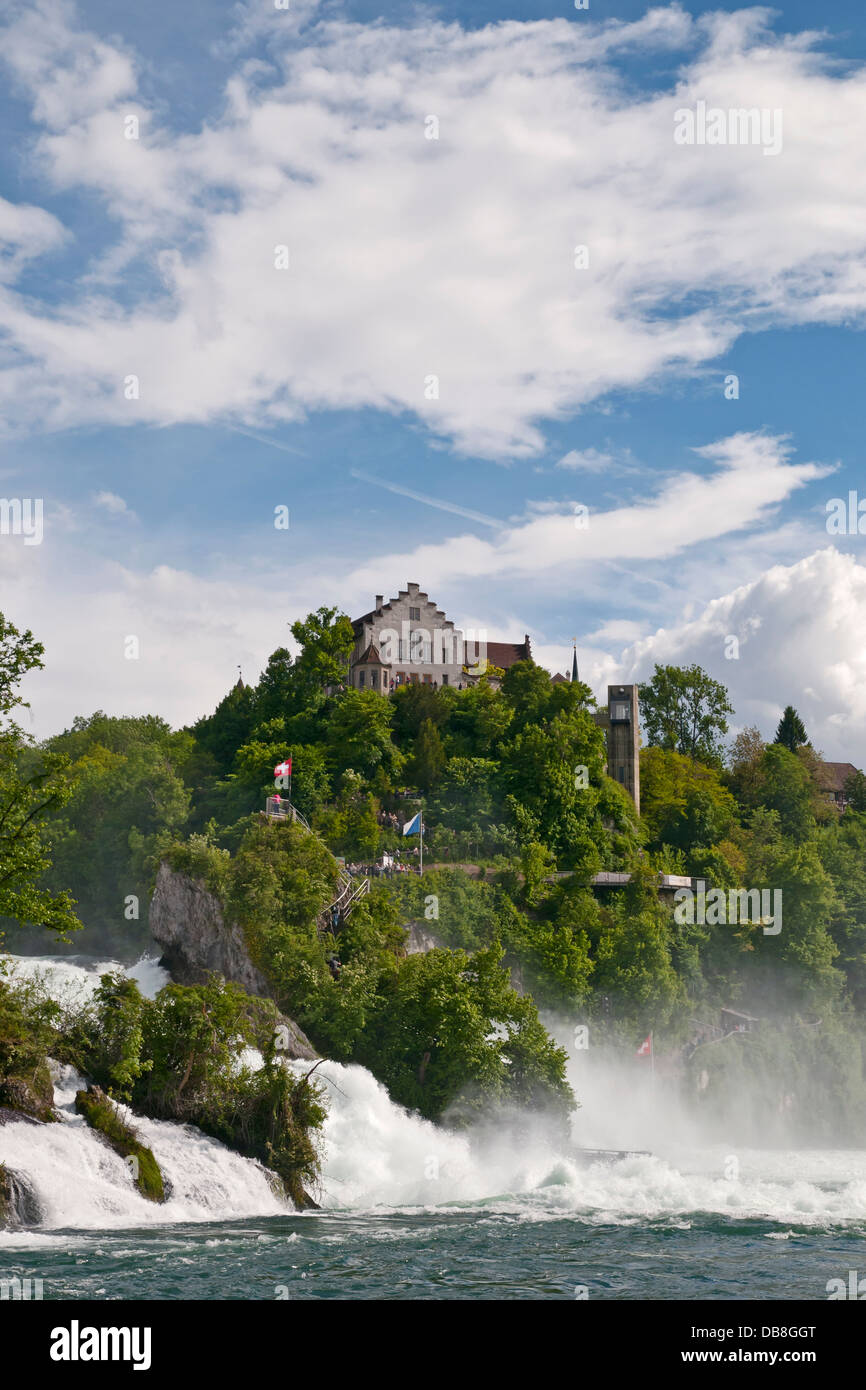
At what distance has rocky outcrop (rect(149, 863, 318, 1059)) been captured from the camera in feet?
192

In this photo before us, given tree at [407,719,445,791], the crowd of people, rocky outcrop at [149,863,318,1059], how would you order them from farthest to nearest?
tree at [407,719,445,791]
the crowd of people
rocky outcrop at [149,863,318,1059]

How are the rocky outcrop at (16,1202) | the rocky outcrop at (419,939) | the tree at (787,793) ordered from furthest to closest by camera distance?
the tree at (787,793), the rocky outcrop at (419,939), the rocky outcrop at (16,1202)

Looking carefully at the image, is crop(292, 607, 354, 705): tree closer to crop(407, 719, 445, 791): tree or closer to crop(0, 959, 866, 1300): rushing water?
crop(407, 719, 445, 791): tree

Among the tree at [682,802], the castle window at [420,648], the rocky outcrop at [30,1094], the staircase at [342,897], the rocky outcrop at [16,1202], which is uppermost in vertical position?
the castle window at [420,648]

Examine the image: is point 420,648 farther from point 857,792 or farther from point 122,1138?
point 122,1138

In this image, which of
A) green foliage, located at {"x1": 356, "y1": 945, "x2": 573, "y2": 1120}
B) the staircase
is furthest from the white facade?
green foliage, located at {"x1": 356, "y1": 945, "x2": 573, "y2": 1120}

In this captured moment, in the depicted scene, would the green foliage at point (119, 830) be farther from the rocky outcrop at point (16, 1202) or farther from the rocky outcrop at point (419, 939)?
Answer: the rocky outcrop at point (16, 1202)

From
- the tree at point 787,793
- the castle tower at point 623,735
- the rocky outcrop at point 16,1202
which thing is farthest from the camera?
the tree at point 787,793

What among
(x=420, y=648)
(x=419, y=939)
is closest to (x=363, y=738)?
(x=419, y=939)

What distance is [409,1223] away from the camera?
37594 millimetres

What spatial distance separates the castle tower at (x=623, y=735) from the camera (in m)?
106

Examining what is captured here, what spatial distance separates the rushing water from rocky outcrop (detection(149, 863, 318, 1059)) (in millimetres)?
10426

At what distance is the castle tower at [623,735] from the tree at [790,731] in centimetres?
3951

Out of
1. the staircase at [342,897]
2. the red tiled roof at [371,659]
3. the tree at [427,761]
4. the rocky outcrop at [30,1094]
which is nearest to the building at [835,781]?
the red tiled roof at [371,659]
